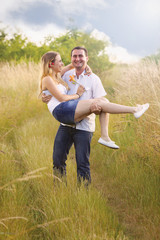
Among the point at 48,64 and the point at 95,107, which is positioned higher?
the point at 48,64

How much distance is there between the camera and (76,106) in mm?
2768

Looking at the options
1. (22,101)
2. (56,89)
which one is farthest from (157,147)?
(22,101)

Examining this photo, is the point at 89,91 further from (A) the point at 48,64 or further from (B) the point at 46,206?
(B) the point at 46,206

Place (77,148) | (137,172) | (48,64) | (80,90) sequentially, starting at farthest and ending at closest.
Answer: (137,172), (48,64), (80,90), (77,148)

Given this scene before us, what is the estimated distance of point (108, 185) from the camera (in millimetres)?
3637

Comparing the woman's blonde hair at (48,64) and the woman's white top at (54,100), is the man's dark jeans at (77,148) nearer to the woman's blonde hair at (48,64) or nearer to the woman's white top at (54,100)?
the woman's white top at (54,100)

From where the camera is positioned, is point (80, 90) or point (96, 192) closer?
point (96, 192)

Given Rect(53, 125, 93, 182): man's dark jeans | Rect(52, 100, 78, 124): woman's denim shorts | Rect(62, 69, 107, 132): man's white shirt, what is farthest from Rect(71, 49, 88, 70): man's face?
Rect(53, 125, 93, 182): man's dark jeans

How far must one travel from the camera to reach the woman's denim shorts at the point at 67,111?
2764mm

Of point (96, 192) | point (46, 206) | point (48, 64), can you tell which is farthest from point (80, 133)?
point (48, 64)

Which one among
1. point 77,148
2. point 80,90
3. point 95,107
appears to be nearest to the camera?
point 95,107

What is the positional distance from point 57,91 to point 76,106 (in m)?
0.35

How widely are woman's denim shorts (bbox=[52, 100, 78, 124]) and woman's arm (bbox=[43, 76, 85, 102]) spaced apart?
0.32 feet

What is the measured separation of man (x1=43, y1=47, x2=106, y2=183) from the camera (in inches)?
115
